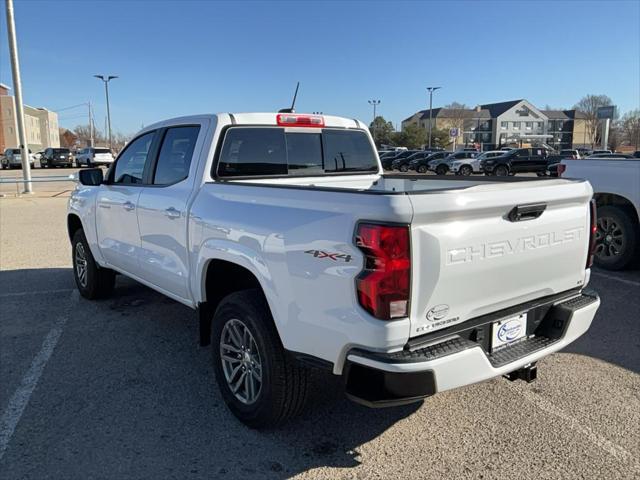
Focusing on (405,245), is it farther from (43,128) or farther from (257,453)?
(43,128)

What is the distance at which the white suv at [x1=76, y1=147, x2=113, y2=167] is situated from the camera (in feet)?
134

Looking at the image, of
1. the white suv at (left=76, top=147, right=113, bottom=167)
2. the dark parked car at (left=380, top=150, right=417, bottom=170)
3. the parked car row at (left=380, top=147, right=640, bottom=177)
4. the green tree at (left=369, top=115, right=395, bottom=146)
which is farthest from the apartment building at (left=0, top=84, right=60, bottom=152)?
the parked car row at (left=380, top=147, right=640, bottom=177)

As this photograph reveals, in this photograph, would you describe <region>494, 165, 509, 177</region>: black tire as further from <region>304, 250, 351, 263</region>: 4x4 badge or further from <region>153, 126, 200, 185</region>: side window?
<region>304, 250, 351, 263</region>: 4x4 badge

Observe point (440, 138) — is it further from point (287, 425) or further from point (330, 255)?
point (330, 255)

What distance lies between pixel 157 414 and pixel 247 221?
1.45 m

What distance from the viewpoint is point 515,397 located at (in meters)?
3.60

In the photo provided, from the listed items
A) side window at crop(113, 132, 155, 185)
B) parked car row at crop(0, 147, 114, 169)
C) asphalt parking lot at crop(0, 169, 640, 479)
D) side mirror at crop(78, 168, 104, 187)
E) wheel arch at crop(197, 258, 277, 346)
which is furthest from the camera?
parked car row at crop(0, 147, 114, 169)

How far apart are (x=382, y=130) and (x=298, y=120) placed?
100 meters

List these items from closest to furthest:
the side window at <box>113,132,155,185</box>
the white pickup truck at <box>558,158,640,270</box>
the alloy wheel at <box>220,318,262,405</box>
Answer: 1. the alloy wheel at <box>220,318,262,405</box>
2. the side window at <box>113,132,155,185</box>
3. the white pickup truck at <box>558,158,640,270</box>

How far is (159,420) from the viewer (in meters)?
3.33

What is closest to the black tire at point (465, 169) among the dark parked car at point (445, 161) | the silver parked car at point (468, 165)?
the silver parked car at point (468, 165)

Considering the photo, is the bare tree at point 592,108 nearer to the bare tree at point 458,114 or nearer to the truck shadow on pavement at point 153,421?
the bare tree at point 458,114

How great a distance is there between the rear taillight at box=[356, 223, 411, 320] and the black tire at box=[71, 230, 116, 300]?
4.24m

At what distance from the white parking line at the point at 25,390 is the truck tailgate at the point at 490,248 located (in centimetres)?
259
